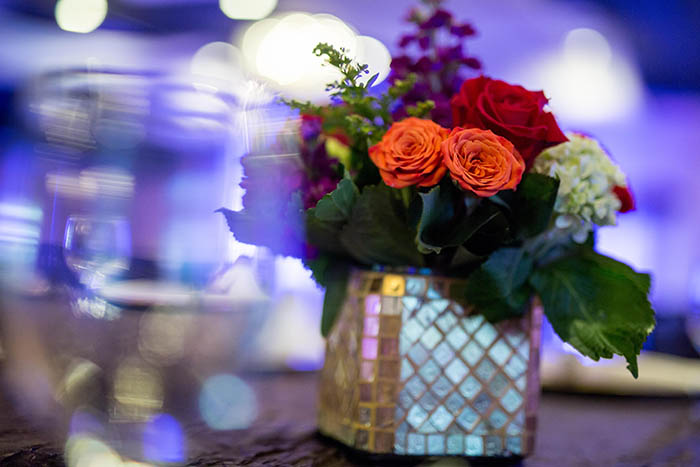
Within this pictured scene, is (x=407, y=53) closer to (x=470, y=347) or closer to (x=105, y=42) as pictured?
(x=470, y=347)

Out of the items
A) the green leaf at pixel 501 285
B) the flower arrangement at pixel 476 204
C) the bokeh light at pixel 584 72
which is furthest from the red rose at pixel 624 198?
the bokeh light at pixel 584 72

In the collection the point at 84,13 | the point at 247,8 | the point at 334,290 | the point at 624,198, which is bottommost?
the point at 334,290

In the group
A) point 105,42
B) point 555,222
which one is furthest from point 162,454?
Answer: point 105,42

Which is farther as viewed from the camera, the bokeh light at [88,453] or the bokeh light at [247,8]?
the bokeh light at [247,8]

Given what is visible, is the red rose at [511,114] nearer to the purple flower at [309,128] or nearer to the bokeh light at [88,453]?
the purple flower at [309,128]

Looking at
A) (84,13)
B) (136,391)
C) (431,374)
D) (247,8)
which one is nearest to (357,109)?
(431,374)

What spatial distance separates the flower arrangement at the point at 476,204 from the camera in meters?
0.46

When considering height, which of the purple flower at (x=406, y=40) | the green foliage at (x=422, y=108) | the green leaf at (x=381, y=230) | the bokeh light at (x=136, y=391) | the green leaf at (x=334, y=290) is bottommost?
the bokeh light at (x=136, y=391)

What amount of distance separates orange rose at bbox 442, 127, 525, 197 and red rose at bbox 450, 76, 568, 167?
0.02 metres

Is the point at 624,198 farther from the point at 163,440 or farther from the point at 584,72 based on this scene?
the point at 584,72

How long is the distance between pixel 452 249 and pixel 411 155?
0.32 ft

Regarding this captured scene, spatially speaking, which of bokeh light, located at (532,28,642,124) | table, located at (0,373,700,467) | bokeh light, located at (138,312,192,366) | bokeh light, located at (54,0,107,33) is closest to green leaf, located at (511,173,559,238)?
table, located at (0,373,700,467)

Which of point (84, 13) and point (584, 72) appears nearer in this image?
point (84, 13)

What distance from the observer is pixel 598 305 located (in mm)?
490
